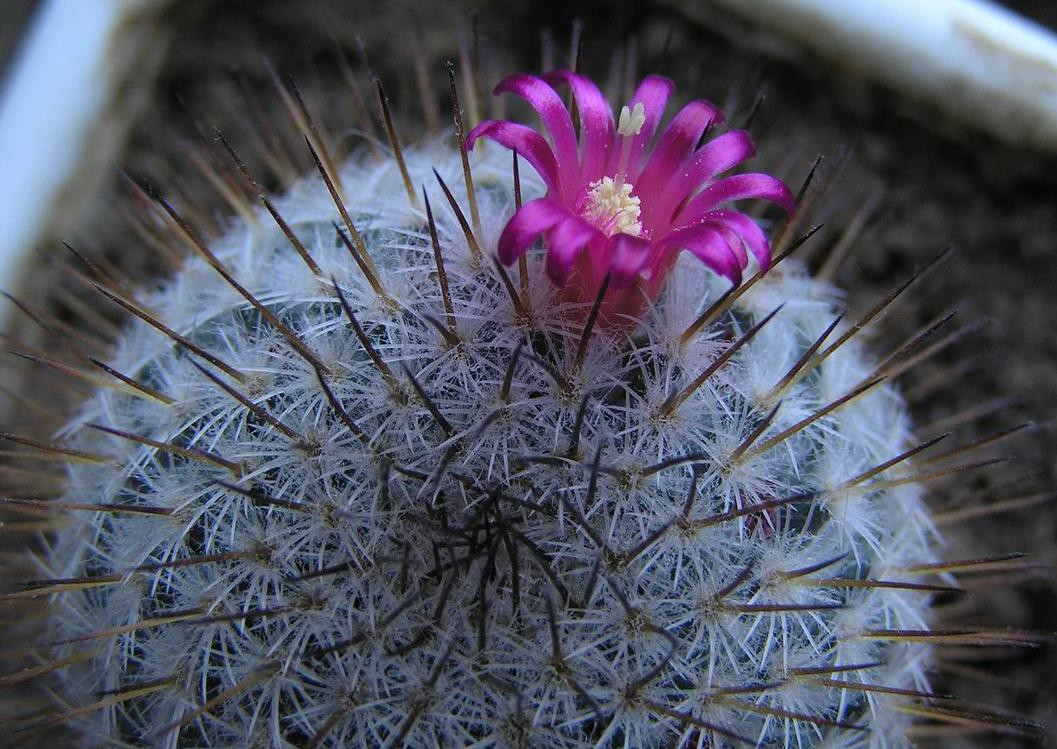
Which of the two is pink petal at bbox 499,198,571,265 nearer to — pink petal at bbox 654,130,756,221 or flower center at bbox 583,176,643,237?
flower center at bbox 583,176,643,237

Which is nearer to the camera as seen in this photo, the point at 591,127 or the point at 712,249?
the point at 712,249

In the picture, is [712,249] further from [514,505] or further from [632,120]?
[514,505]

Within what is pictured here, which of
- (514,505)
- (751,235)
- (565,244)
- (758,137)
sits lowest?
(758,137)

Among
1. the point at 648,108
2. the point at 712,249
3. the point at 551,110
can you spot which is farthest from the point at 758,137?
the point at 712,249

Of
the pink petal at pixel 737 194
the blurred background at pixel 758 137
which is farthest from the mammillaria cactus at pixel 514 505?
the blurred background at pixel 758 137

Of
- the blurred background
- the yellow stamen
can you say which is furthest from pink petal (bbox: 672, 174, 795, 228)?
the blurred background
